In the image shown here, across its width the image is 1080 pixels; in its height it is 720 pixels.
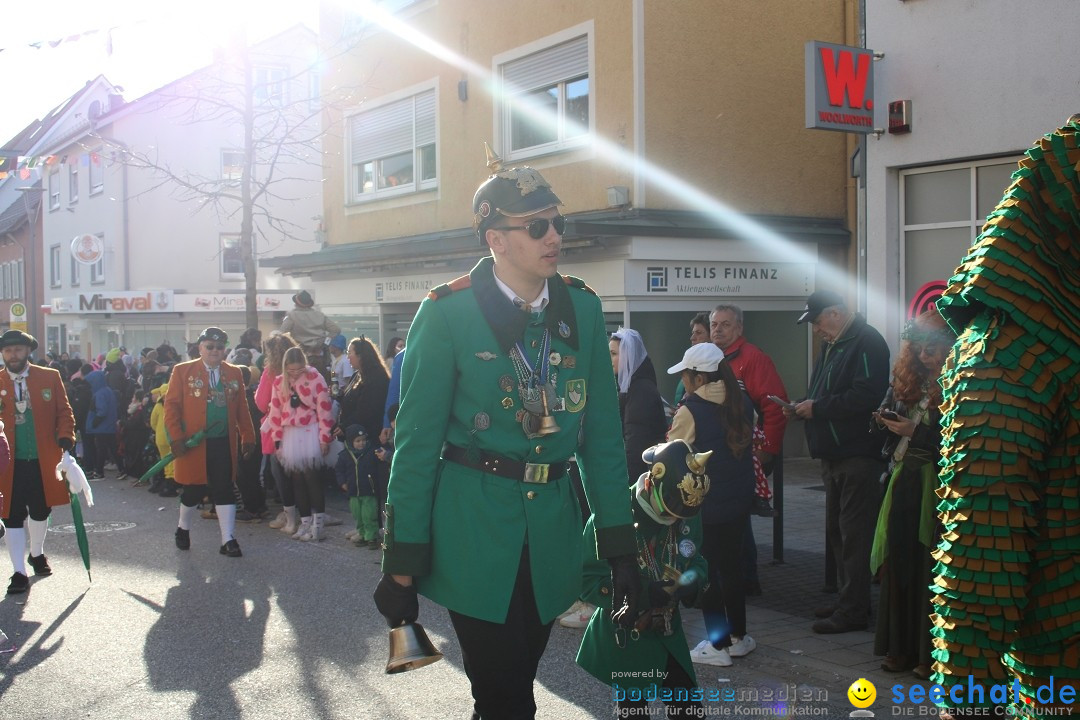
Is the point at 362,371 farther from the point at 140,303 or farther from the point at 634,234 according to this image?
the point at 140,303

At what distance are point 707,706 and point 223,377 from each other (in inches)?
242

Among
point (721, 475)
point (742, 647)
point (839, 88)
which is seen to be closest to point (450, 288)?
point (721, 475)

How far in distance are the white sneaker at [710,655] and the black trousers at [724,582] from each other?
47mm

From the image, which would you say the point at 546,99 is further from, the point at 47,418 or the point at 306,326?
the point at 47,418

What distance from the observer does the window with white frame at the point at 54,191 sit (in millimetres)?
40531

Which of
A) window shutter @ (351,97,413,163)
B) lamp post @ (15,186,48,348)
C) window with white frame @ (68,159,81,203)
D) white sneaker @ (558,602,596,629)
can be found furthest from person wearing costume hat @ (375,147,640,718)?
lamp post @ (15,186,48,348)

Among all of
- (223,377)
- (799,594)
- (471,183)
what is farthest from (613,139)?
(799,594)

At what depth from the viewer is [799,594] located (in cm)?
741

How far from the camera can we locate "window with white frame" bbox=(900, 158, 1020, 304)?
10.5 metres

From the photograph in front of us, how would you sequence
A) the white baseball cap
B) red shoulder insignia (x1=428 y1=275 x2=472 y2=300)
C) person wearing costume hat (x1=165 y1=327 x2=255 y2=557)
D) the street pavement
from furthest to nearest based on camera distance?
person wearing costume hat (x1=165 y1=327 x2=255 y2=557) < the white baseball cap < the street pavement < red shoulder insignia (x1=428 y1=275 x2=472 y2=300)

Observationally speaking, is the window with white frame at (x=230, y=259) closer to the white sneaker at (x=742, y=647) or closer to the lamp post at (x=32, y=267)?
the lamp post at (x=32, y=267)

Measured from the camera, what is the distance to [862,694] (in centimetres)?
509

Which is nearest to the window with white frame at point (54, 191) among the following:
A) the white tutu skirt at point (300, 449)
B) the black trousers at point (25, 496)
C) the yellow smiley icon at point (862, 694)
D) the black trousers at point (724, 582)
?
the white tutu skirt at point (300, 449)

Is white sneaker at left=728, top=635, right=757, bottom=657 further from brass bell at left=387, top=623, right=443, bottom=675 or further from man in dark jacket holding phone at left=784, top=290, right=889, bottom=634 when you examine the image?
brass bell at left=387, top=623, right=443, bottom=675
